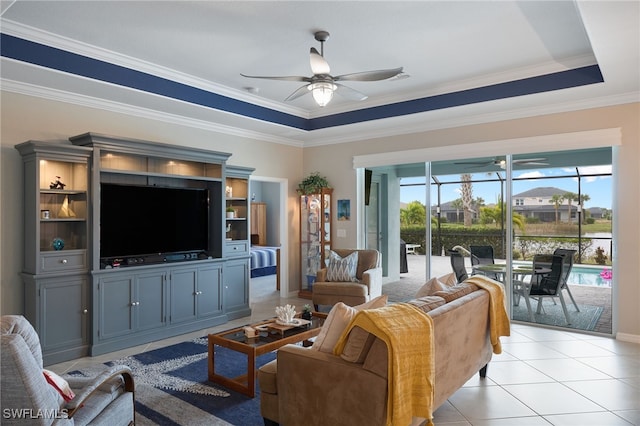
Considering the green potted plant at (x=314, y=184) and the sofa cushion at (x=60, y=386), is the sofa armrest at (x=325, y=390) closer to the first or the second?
the sofa cushion at (x=60, y=386)

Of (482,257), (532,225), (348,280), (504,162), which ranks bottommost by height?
(348,280)

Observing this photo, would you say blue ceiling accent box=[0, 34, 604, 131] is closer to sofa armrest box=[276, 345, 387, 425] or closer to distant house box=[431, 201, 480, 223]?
distant house box=[431, 201, 480, 223]

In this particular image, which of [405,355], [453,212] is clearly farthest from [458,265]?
[405,355]

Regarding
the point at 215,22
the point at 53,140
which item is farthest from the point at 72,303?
the point at 215,22

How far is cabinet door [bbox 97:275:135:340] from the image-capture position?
447 centimetres

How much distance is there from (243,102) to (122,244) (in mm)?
2522

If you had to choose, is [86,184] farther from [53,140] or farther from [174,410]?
[174,410]

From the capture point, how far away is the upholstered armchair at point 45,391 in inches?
69.8

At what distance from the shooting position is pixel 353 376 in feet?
7.64

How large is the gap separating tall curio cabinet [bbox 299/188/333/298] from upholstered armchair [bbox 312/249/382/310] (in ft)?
2.51

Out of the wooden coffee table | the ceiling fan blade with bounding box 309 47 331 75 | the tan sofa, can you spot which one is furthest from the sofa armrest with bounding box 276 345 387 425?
the ceiling fan blade with bounding box 309 47 331 75

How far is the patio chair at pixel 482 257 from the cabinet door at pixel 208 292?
363cm

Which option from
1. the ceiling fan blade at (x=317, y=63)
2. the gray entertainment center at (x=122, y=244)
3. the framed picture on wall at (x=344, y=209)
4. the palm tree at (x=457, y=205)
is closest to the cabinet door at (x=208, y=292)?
the gray entertainment center at (x=122, y=244)

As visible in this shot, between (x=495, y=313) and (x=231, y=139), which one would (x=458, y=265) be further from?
(x=231, y=139)
